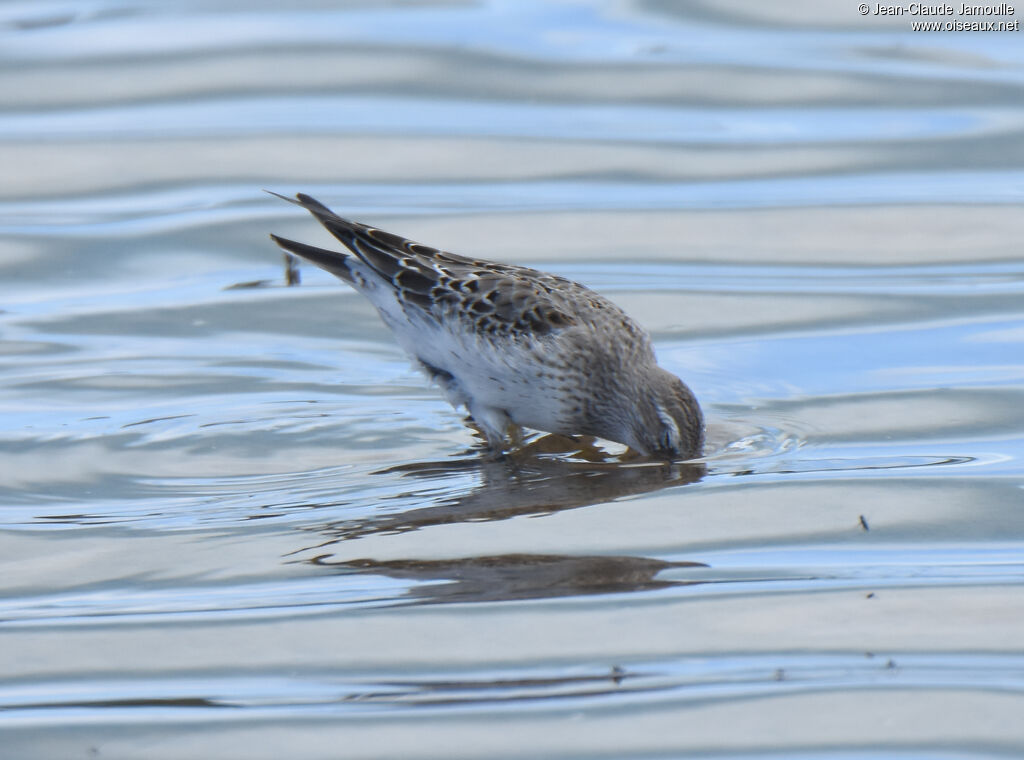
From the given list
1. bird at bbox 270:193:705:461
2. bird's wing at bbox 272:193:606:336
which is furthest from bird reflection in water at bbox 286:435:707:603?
bird's wing at bbox 272:193:606:336

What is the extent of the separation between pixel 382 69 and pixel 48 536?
804 cm

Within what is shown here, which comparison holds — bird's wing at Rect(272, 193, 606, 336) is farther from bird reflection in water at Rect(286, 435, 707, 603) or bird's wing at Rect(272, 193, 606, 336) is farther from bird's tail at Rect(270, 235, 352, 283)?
bird reflection in water at Rect(286, 435, 707, 603)

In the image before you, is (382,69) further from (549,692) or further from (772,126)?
(549,692)

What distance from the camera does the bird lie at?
25.5 feet

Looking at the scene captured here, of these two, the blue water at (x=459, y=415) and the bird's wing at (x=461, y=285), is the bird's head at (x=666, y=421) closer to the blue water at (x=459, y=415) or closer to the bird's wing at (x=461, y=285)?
the blue water at (x=459, y=415)

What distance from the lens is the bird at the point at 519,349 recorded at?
7762mm

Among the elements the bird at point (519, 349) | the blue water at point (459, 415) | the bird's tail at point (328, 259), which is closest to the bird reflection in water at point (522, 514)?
the blue water at point (459, 415)

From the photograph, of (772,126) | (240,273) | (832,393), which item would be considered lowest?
(832,393)

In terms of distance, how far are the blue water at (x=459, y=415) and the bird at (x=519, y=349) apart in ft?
0.79

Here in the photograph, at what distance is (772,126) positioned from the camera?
12.4 metres

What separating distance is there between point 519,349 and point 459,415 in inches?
25.1

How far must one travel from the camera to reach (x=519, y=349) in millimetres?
7816

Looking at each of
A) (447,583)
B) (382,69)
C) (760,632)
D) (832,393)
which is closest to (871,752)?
(760,632)

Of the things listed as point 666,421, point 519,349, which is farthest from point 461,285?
point 666,421
